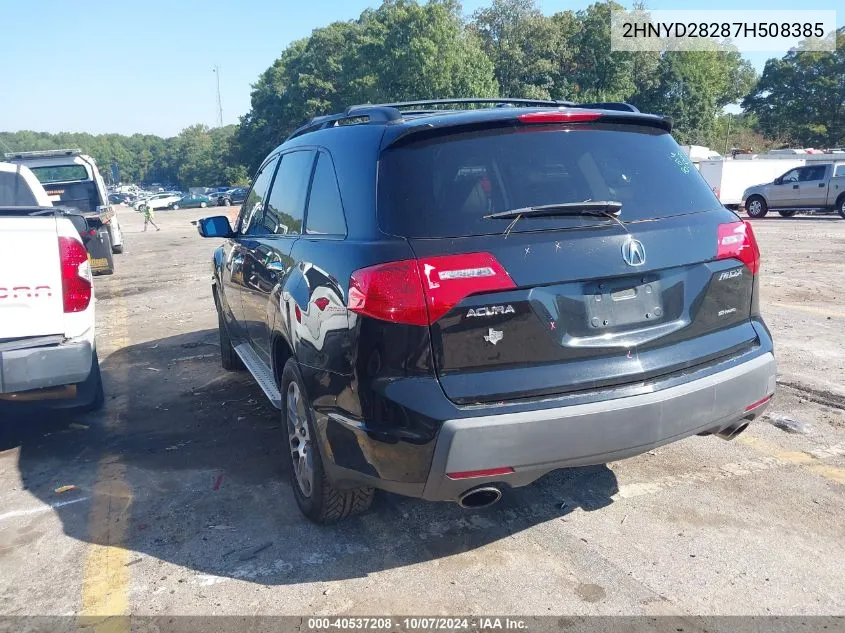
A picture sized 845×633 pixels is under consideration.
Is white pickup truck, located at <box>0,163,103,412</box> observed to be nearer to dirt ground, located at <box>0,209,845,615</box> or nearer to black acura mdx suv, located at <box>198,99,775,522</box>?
dirt ground, located at <box>0,209,845,615</box>

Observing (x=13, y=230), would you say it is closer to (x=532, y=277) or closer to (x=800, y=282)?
(x=532, y=277)

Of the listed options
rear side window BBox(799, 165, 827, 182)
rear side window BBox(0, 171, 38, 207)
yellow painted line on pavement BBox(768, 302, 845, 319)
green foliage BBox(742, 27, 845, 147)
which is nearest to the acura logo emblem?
yellow painted line on pavement BBox(768, 302, 845, 319)

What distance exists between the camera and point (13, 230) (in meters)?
4.48

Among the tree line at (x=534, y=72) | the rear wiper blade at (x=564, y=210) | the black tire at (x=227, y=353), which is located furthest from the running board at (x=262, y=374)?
the tree line at (x=534, y=72)

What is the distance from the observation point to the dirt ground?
9.71 ft

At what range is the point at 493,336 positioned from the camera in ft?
9.00

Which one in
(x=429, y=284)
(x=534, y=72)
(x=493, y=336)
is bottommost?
(x=493, y=336)

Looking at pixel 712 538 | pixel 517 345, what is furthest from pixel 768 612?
pixel 517 345

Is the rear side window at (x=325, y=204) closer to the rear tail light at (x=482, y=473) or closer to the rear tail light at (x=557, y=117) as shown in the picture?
the rear tail light at (x=557, y=117)

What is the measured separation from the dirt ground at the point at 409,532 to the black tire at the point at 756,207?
1965 centimetres

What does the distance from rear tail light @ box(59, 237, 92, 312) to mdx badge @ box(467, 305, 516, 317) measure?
10.5ft

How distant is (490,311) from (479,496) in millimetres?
757

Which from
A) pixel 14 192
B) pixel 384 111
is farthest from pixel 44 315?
pixel 14 192

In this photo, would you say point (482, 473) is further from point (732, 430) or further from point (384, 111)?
point (384, 111)
